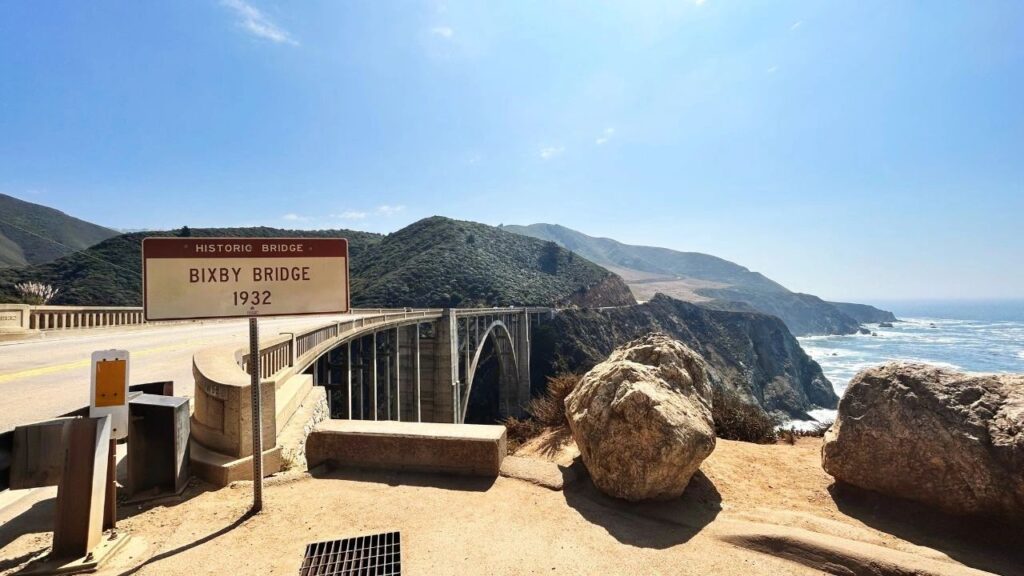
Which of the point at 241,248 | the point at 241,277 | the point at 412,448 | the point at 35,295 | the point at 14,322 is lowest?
the point at 412,448

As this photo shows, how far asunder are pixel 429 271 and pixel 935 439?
7120cm

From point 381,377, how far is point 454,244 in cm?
6161

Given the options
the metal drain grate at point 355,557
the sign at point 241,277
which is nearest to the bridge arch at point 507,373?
the sign at point 241,277

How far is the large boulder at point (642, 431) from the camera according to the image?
4.27 meters

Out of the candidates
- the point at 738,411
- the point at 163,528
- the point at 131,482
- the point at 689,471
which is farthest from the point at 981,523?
the point at 131,482

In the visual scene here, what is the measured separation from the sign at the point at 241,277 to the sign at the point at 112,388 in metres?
0.51

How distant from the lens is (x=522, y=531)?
3607 mm

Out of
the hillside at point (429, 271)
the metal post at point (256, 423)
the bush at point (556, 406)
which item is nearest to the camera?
the metal post at point (256, 423)

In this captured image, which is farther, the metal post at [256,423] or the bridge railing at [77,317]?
the bridge railing at [77,317]

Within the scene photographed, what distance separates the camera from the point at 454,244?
8644cm

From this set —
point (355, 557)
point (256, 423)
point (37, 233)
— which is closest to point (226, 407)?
point (256, 423)

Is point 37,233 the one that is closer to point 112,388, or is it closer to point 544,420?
point 544,420

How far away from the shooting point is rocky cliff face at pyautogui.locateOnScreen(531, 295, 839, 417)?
59769mm

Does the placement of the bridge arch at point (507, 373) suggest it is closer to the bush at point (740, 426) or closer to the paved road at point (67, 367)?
the paved road at point (67, 367)
